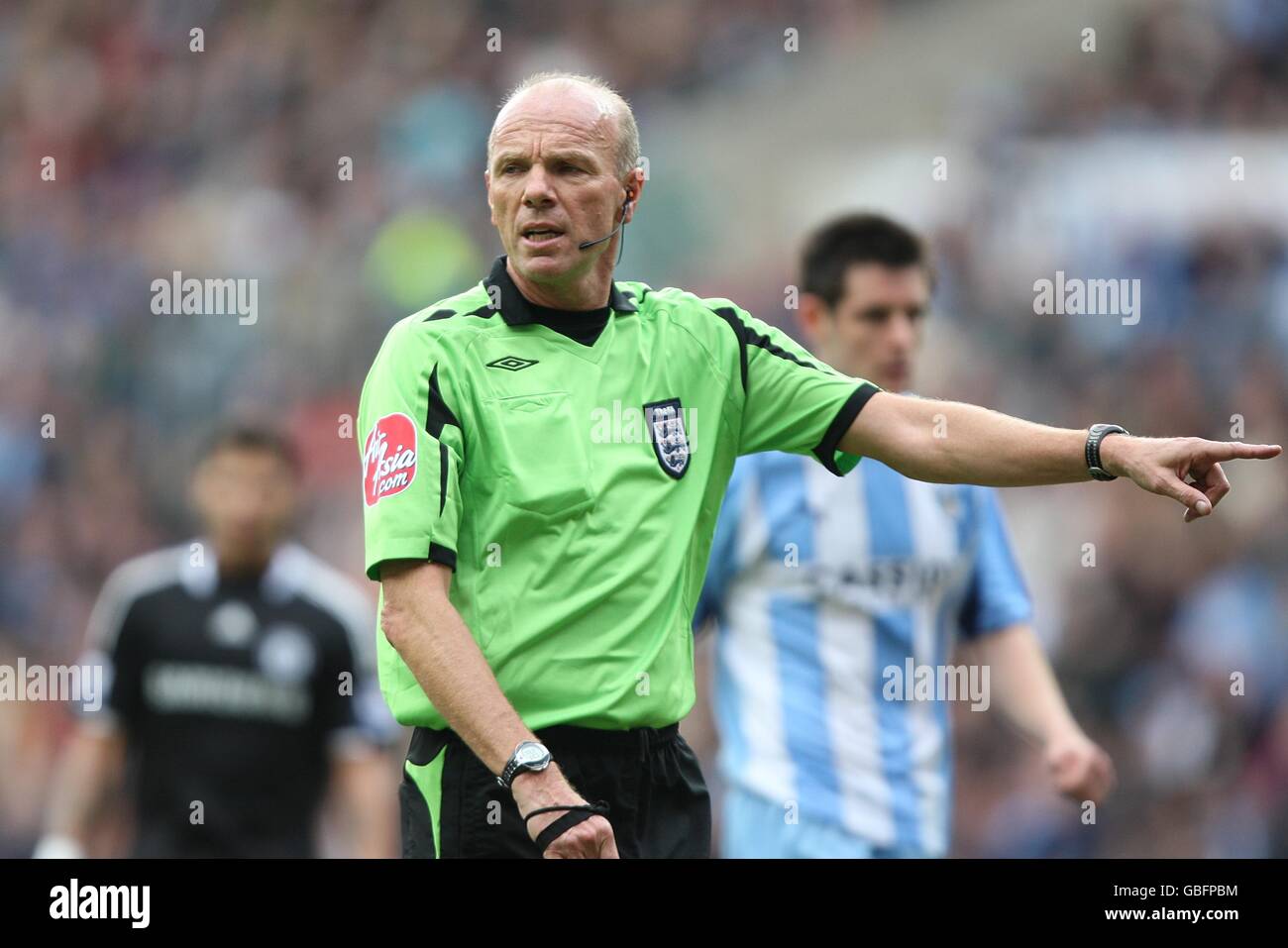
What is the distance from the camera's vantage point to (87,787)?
22.4 ft

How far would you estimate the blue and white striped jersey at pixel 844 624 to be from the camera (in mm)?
5891

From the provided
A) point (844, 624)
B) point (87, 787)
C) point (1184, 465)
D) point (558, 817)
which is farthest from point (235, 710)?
point (1184, 465)

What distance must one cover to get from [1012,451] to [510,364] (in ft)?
3.35

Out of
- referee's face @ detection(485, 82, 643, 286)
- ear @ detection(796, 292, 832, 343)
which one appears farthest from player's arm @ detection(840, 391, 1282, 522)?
ear @ detection(796, 292, 832, 343)

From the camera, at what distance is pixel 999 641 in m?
6.12

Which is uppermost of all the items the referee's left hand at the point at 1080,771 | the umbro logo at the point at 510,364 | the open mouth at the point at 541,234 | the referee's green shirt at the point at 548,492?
the open mouth at the point at 541,234

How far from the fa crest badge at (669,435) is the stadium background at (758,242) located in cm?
602

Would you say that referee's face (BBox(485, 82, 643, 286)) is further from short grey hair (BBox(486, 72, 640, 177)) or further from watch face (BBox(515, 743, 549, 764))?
watch face (BBox(515, 743, 549, 764))

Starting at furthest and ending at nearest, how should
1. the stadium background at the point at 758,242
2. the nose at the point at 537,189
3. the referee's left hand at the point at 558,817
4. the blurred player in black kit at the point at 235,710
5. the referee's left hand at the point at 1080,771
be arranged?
the stadium background at the point at 758,242 < the blurred player in black kit at the point at 235,710 < the referee's left hand at the point at 1080,771 < the nose at the point at 537,189 < the referee's left hand at the point at 558,817

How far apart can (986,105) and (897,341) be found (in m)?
7.81

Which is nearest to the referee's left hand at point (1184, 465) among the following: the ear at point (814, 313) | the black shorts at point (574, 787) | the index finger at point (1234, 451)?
the index finger at point (1234, 451)

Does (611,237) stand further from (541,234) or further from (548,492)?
(548,492)

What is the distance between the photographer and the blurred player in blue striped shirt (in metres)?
5.85

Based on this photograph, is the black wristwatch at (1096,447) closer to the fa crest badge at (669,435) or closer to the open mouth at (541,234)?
the fa crest badge at (669,435)
